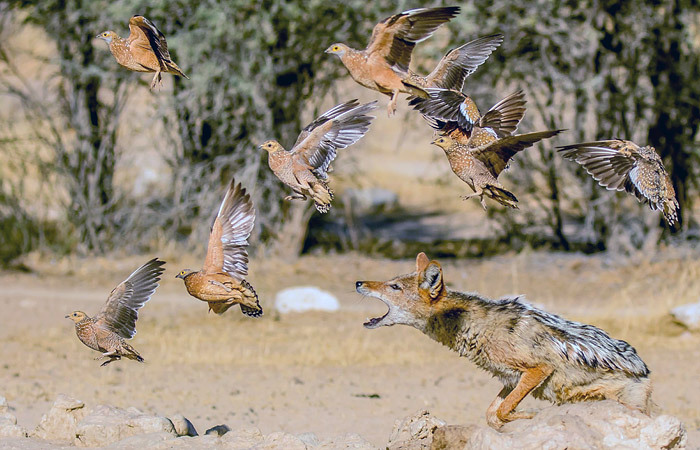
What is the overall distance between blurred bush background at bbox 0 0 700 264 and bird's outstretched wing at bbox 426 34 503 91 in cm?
1041

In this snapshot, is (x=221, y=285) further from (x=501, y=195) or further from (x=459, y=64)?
(x=459, y=64)

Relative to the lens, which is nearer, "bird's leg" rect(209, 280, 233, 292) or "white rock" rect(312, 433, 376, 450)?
"bird's leg" rect(209, 280, 233, 292)

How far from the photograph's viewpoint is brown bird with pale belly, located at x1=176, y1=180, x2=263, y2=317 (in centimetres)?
632

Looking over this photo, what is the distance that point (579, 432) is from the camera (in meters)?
6.32

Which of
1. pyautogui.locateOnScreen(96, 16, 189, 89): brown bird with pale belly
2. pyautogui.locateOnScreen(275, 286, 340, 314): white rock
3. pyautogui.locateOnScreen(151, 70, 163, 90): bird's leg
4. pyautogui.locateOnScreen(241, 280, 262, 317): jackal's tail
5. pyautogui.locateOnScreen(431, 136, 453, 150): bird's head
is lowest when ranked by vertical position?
pyautogui.locateOnScreen(275, 286, 340, 314): white rock

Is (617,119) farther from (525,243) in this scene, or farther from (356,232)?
(356,232)

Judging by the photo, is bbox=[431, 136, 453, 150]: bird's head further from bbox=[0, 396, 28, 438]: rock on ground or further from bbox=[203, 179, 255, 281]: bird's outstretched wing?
bbox=[0, 396, 28, 438]: rock on ground

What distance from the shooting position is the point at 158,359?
1309cm

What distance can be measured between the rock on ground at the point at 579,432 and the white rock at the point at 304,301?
369 inches

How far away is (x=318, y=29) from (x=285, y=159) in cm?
1225

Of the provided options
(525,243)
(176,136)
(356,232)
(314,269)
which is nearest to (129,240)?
(176,136)

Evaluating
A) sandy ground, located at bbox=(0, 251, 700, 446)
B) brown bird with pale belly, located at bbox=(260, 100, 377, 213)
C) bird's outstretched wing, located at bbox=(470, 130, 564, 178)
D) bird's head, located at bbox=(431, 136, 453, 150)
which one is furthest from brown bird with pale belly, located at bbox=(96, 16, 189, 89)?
sandy ground, located at bbox=(0, 251, 700, 446)

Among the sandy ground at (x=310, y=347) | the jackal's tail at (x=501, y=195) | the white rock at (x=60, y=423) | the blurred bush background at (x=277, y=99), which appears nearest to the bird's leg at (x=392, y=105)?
the jackal's tail at (x=501, y=195)

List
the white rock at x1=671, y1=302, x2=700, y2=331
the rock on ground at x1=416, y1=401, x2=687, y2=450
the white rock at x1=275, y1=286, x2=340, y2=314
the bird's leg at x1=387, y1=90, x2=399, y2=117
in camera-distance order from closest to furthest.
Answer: the bird's leg at x1=387, y1=90, x2=399, y2=117, the rock on ground at x1=416, y1=401, x2=687, y2=450, the white rock at x1=671, y1=302, x2=700, y2=331, the white rock at x1=275, y1=286, x2=340, y2=314
